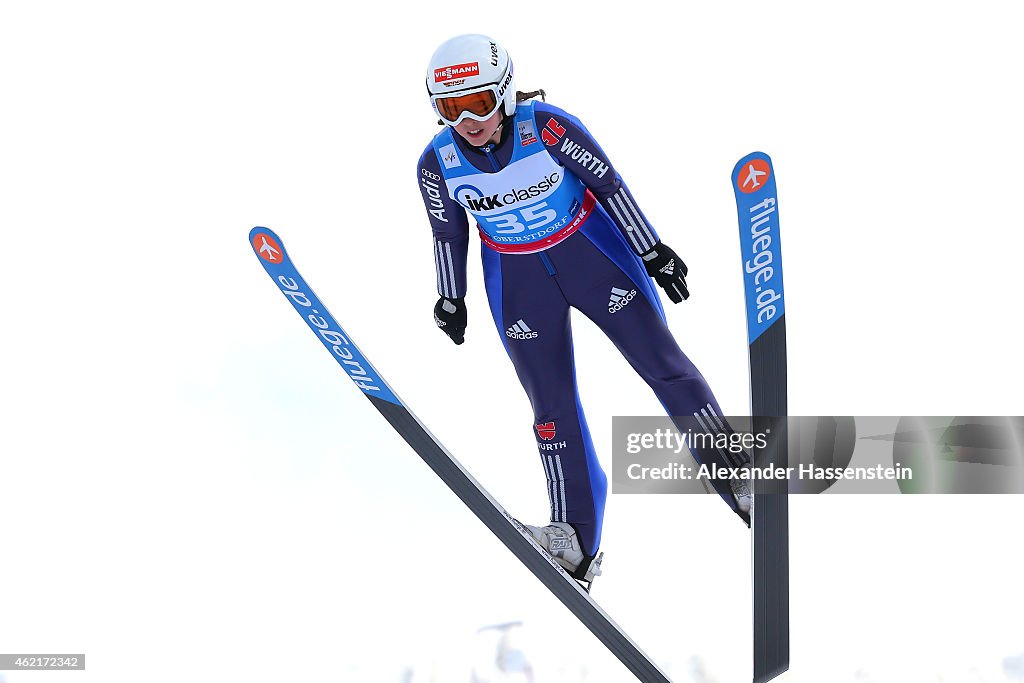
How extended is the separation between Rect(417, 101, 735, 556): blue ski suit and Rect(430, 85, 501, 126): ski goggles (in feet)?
0.37

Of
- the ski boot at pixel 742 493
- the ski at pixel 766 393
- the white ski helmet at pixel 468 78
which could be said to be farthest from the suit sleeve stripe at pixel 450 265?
the ski boot at pixel 742 493

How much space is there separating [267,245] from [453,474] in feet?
3.35

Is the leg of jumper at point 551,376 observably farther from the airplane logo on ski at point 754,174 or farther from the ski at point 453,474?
the airplane logo on ski at point 754,174

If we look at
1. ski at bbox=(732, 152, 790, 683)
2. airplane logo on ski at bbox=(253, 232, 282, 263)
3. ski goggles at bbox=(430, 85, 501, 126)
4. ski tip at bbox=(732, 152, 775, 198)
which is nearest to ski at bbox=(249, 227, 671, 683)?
airplane logo on ski at bbox=(253, 232, 282, 263)

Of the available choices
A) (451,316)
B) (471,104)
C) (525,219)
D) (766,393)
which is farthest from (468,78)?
(766,393)

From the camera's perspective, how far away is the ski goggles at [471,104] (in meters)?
3.00

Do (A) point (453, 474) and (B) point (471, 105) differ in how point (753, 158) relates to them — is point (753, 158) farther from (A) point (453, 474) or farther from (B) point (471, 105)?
(A) point (453, 474)

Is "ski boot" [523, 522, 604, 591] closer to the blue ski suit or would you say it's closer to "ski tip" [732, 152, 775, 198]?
the blue ski suit

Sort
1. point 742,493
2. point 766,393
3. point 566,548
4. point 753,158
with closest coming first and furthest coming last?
point 753,158 < point 766,393 < point 742,493 < point 566,548

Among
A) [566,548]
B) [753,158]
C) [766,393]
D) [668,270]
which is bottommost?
[566,548]

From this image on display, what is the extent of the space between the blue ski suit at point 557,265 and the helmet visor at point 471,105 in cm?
12

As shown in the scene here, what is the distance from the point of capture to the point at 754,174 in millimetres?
2678

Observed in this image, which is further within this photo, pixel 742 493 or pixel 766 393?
pixel 742 493

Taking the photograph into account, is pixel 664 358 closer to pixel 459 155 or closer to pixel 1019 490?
pixel 459 155
